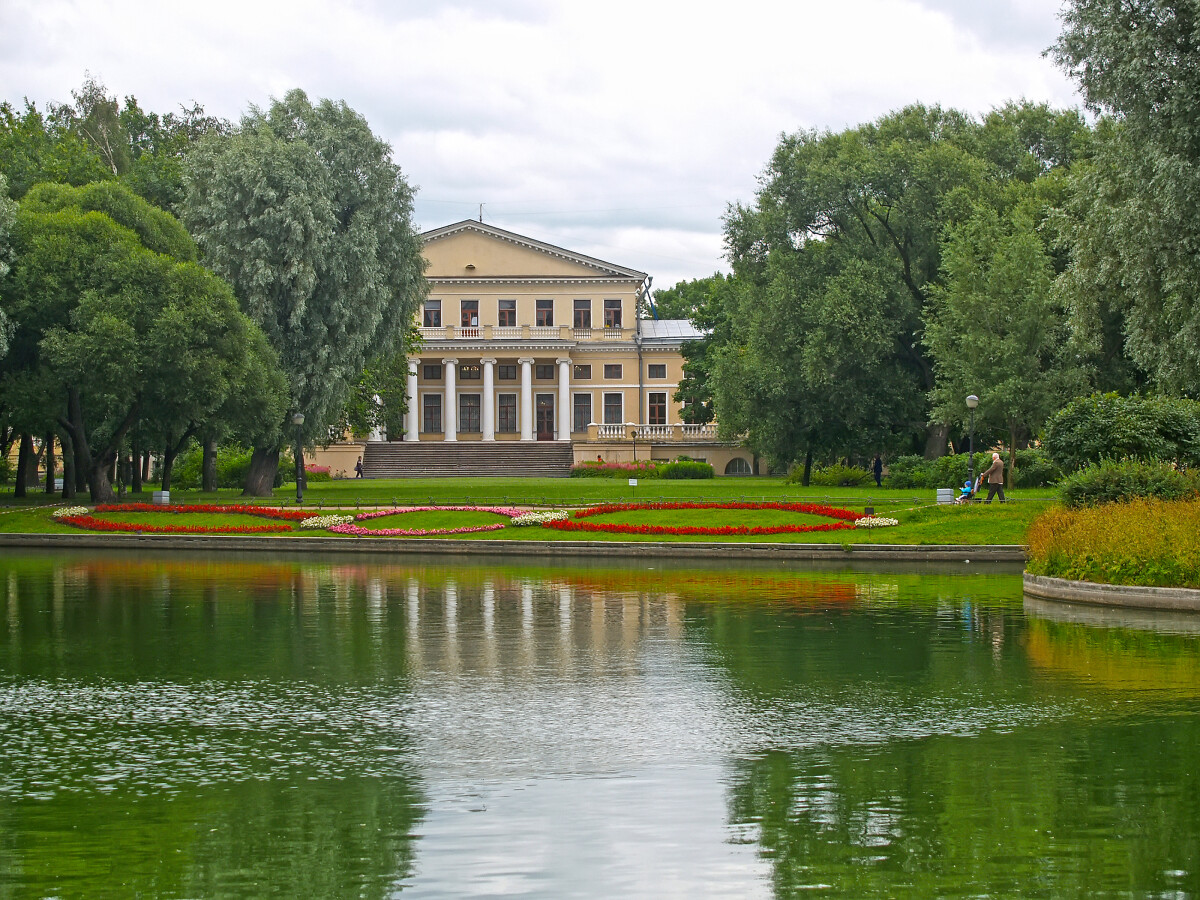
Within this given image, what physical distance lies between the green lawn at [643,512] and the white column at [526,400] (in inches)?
1079

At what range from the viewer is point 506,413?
82.4 metres

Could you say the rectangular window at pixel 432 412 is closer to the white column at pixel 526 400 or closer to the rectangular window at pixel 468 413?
the rectangular window at pixel 468 413

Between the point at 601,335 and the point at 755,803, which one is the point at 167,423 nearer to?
the point at 755,803

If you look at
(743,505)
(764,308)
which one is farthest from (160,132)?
(743,505)

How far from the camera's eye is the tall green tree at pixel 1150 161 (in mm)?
25859

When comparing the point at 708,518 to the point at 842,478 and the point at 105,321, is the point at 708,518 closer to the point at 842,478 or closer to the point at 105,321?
the point at 105,321

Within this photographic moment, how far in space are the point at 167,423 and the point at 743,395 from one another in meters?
24.8

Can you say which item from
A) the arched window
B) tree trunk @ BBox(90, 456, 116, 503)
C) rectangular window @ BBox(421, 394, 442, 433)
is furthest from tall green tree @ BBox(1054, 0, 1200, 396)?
rectangular window @ BBox(421, 394, 442, 433)

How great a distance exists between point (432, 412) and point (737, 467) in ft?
67.6

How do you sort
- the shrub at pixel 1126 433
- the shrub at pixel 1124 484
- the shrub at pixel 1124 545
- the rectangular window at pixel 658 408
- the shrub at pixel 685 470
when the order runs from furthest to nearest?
the rectangular window at pixel 658 408 → the shrub at pixel 685 470 → the shrub at pixel 1126 433 → the shrub at pixel 1124 484 → the shrub at pixel 1124 545

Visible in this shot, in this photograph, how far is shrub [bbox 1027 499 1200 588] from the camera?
19.5 m

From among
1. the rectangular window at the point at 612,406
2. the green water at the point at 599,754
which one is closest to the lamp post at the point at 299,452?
the green water at the point at 599,754

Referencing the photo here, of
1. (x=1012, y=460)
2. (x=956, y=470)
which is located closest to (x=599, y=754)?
(x=1012, y=460)

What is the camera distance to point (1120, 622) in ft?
58.8
